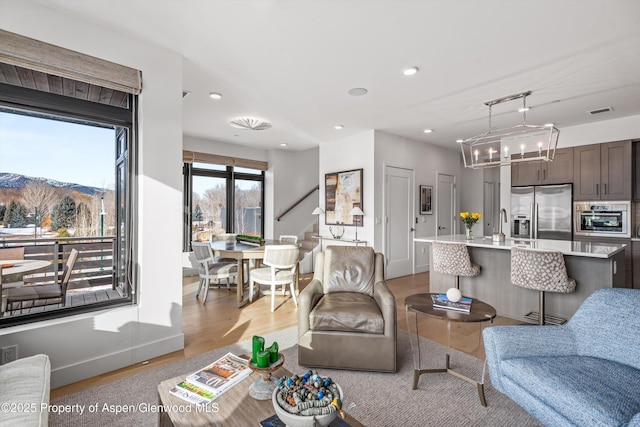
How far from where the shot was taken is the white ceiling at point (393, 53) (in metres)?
2.21

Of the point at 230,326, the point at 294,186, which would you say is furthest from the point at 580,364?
the point at 294,186

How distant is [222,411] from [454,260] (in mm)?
3094

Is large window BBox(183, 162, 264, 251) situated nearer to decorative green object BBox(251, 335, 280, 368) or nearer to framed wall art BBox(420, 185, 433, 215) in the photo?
framed wall art BBox(420, 185, 433, 215)

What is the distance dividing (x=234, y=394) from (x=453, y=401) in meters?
1.49

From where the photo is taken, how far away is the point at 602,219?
4645 millimetres

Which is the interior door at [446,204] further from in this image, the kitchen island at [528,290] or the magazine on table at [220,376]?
the magazine on table at [220,376]

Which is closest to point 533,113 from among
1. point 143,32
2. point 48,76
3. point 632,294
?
point 632,294

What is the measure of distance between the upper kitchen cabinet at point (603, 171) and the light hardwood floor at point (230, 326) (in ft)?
9.16

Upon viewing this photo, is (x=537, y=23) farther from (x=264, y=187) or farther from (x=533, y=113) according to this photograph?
(x=264, y=187)

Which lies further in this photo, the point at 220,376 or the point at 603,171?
the point at 603,171

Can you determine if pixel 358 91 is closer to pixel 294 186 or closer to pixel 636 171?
pixel 294 186

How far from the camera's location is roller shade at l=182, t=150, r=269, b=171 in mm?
5871

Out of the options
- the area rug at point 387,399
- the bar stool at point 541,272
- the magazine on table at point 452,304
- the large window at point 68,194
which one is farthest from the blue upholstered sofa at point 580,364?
the large window at point 68,194

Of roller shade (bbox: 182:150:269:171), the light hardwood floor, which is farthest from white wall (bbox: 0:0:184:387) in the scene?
roller shade (bbox: 182:150:269:171)
